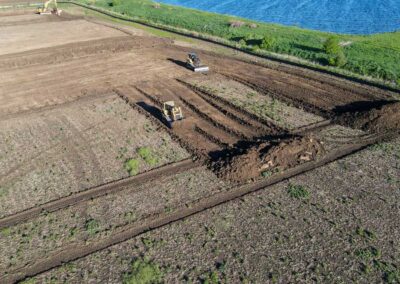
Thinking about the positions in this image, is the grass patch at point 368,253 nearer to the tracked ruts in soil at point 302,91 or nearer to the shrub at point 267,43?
the tracked ruts in soil at point 302,91

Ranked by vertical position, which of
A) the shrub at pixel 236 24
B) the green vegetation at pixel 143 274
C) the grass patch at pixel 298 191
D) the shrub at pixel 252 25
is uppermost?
the shrub at pixel 252 25

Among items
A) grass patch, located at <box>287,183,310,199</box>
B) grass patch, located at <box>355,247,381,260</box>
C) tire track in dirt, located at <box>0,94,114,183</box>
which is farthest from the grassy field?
grass patch, located at <box>355,247,381,260</box>

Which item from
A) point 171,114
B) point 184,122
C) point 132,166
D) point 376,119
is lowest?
point 132,166

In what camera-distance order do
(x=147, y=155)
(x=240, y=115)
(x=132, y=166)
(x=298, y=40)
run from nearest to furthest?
(x=132, y=166), (x=147, y=155), (x=240, y=115), (x=298, y=40)

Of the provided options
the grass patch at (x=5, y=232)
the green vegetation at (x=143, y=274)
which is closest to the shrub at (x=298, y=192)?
the green vegetation at (x=143, y=274)

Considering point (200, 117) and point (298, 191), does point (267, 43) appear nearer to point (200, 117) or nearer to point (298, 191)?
point (200, 117)

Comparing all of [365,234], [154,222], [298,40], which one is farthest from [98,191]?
[298,40]

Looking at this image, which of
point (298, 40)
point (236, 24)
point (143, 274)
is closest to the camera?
point (143, 274)
